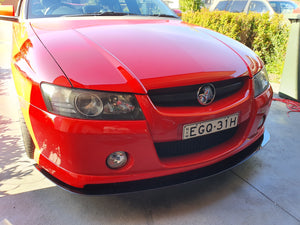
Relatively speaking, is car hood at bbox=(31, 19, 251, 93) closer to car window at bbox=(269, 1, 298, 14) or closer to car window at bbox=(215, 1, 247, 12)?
car window at bbox=(215, 1, 247, 12)

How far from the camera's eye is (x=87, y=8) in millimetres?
2564

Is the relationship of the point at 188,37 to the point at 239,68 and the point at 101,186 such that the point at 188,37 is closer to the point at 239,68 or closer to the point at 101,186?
the point at 239,68

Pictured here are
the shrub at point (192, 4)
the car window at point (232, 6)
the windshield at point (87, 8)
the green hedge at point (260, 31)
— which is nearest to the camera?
the windshield at point (87, 8)

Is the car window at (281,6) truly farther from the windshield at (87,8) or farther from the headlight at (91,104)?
the headlight at (91,104)

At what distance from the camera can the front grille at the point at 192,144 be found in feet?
5.13

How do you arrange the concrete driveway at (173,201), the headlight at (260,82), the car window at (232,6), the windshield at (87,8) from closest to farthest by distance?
the concrete driveway at (173,201) < the headlight at (260,82) < the windshield at (87,8) < the car window at (232,6)

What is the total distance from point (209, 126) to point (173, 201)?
58cm

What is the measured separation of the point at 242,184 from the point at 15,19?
244cm

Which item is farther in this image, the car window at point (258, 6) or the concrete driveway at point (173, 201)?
the car window at point (258, 6)

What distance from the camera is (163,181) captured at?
61.6 inches

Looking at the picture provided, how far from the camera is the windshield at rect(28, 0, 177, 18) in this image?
2.46 m

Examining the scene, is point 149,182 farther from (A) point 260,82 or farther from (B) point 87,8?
(B) point 87,8

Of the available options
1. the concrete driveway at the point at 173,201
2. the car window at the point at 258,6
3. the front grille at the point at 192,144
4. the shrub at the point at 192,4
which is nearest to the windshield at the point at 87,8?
the concrete driveway at the point at 173,201

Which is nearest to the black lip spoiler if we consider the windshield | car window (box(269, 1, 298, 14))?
the windshield
